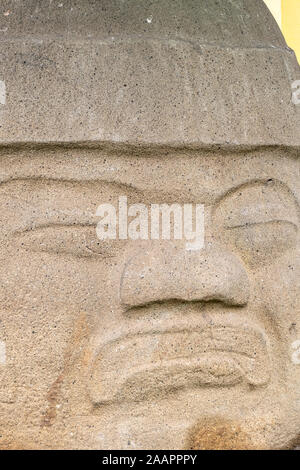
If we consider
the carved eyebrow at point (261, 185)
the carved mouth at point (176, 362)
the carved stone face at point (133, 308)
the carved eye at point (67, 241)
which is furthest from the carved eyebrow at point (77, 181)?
the carved mouth at point (176, 362)

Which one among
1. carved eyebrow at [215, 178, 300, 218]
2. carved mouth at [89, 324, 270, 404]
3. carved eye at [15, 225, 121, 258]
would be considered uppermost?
carved eyebrow at [215, 178, 300, 218]

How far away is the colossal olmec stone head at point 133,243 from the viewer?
1.49 meters

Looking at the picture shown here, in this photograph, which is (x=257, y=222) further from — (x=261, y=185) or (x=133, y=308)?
(x=133, y=308)

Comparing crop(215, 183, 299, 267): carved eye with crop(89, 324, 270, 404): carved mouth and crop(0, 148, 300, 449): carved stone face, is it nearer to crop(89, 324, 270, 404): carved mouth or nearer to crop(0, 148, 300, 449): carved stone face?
crop(0, 148, 300, 449): carved stone face

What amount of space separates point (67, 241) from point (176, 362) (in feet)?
1.26

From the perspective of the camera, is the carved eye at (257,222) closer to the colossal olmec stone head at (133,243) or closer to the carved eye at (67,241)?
the colossal olmec stone head at (133,243)

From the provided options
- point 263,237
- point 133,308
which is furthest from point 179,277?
point 263,237

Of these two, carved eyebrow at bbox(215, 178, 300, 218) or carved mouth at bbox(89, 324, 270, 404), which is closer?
carved mouth at bbox(89, 324, 270, 404)

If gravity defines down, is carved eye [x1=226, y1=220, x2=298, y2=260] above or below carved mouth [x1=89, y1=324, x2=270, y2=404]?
above

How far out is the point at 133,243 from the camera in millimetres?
1556

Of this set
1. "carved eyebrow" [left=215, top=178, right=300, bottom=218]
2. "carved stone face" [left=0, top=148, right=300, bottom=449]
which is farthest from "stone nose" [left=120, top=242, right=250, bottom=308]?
"carved eyebrow" [left=215, top=178, right=300, bottom=218]

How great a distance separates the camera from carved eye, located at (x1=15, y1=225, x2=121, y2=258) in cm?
150

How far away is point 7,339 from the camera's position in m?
1.48

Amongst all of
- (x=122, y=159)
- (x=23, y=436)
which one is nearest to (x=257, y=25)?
(x=122, y=159)
